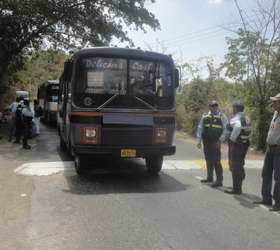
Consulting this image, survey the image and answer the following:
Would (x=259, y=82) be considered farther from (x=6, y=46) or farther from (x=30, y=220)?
(x=6, y=46)

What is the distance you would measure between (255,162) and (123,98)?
5679 mm

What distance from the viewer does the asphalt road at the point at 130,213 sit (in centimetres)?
376

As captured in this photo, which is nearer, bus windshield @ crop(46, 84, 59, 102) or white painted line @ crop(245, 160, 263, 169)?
white painted line @ crop(245, 160, 263, 169)

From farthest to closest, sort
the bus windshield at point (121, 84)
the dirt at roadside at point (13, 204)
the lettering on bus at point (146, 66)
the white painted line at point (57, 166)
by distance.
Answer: the white painted line at point (57, 166) < the lettering on bus at point (146, 66) < the bus windshield at point (121, 84) < the dirt at roadside at point (13, 204)

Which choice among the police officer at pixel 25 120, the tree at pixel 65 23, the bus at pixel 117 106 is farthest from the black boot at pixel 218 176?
the tree at pixel 65 23

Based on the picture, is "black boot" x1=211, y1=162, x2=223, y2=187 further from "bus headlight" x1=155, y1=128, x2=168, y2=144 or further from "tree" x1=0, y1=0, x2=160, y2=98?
"tree" x1=0, y1=0, x2=160, y2=98

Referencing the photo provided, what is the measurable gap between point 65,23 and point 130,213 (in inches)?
570

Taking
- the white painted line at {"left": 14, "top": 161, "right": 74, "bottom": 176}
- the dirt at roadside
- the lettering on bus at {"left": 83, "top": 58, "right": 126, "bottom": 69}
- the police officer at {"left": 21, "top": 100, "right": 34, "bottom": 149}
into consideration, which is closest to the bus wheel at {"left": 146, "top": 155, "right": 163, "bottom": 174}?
the white painted line at {"left": 14, "top": 161, "right": 74, "bottom": 176}

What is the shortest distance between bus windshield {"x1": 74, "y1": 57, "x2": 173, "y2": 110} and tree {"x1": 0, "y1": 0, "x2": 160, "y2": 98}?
9712 millimetres

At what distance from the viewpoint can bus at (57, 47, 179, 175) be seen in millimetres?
6199

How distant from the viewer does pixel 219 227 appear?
4250 millimetres

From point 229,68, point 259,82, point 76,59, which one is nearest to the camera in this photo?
point 76,59

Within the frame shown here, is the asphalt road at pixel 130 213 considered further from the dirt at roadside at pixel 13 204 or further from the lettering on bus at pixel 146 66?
the lettering on bus at pixel 146 66

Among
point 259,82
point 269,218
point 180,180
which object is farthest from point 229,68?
point 269,218
